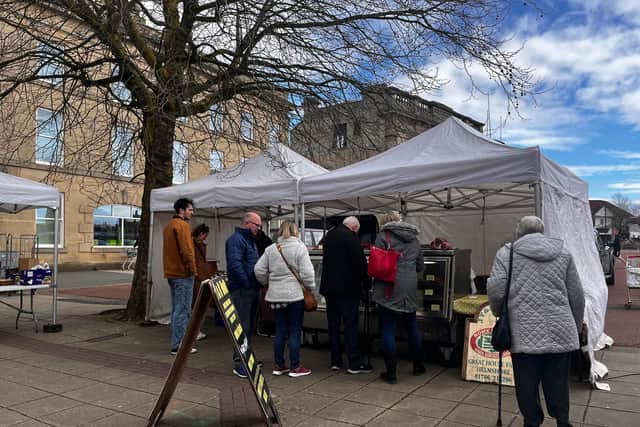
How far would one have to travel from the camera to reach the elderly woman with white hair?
352 cm

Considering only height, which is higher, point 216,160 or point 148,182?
point 216,160

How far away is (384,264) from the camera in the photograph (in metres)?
Answer: 5.49

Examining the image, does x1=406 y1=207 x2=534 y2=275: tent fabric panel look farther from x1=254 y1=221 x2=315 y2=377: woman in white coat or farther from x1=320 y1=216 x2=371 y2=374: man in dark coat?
x1=254 y1=221 x2=315 y2=377: woman in white coat

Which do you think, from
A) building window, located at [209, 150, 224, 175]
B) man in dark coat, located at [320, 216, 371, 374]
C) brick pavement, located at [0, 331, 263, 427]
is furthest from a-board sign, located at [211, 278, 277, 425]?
building window, located at [209, 150, 224, 175]

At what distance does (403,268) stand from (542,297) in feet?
6.73

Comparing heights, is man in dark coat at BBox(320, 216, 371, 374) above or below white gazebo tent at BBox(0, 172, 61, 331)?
below

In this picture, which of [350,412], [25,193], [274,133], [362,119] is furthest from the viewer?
[362,119]

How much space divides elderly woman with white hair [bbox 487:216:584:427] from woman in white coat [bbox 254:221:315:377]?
7.89 feet

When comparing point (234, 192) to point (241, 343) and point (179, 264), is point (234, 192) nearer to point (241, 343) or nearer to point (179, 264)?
point (179, 264)

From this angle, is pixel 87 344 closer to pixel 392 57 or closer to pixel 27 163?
pixel 392 57

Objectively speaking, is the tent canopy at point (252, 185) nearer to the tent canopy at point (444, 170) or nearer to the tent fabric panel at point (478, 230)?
the tent canopy at point (444, 170)

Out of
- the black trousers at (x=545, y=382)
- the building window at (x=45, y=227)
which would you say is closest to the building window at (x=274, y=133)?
the black trousers at (x=545, y=382)

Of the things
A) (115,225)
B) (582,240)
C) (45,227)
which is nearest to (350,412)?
(582,240)

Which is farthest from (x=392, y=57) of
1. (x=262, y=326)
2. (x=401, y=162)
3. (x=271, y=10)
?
(x=262, y=326)
